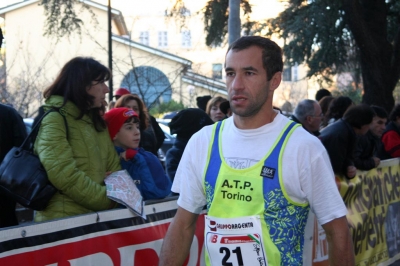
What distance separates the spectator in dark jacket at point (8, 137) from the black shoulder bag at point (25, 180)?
622mm

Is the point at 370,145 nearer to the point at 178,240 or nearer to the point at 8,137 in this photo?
the point at 8,137

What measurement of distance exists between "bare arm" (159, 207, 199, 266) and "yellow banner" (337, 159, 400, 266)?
4143 mm

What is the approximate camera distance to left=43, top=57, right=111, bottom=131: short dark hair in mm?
4590

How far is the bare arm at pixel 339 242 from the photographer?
9.84 feet

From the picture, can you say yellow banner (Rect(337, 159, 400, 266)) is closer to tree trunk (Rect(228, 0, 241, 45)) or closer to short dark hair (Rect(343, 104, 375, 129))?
short dark hair (Rect(343, 104, 375, 129))

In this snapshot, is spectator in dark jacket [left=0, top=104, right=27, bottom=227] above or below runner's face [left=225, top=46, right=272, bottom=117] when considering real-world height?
below

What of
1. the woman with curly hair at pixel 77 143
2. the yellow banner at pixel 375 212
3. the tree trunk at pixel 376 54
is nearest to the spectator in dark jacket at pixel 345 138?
the yellow banner at pixel 375 212

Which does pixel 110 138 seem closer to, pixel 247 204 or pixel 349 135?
pixel 247 204

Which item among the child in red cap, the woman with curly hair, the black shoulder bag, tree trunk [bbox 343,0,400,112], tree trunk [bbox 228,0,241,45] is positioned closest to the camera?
the black shoulder bag

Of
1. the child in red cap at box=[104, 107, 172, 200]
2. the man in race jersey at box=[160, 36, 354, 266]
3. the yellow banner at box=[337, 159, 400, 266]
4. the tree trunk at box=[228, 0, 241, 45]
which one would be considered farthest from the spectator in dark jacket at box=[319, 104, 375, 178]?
the man in race jersey at box=[160, 36, 354, 266]

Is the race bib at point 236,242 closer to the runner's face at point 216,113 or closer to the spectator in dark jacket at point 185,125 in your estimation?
the spectator in dark jacket at point 185,125

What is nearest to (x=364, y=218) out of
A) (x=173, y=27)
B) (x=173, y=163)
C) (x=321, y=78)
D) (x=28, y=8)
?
(x=173, y=163)

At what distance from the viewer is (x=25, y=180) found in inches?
165

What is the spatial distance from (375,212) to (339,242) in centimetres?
521
